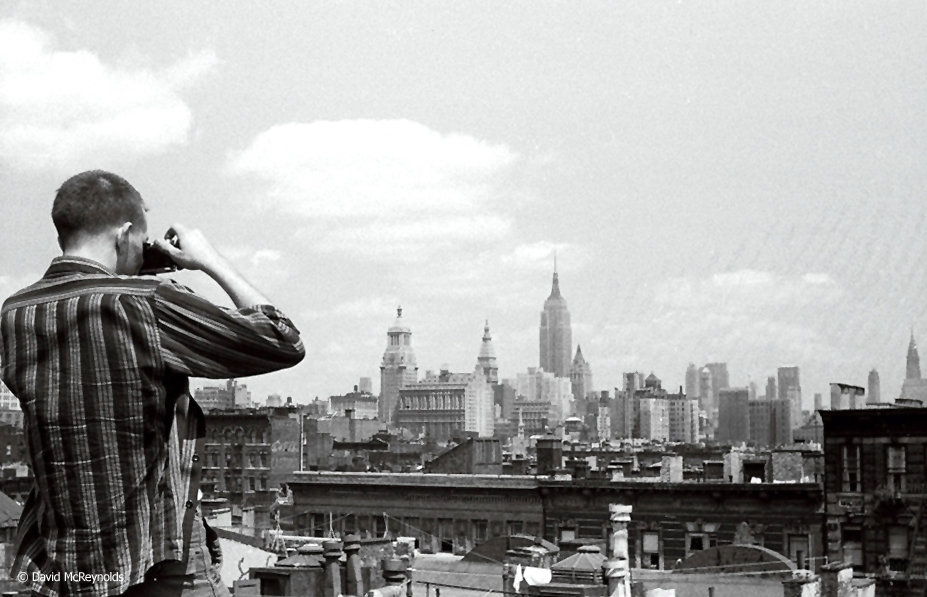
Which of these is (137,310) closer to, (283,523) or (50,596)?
(50,596)

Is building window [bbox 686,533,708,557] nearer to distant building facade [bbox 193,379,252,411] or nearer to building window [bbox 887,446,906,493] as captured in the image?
building window [bbox 887,446,906,493]

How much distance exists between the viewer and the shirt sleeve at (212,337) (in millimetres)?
2420

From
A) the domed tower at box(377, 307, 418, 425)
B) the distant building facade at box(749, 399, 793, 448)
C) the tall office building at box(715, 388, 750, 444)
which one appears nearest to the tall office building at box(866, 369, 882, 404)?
the distant building facade at box(749, 399, 793, 448)

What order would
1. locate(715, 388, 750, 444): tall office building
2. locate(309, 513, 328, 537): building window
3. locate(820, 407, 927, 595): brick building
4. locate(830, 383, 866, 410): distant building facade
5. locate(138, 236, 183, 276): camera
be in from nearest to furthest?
1. locate(138, 236, 183, 276): camera
2. locate(820, 407, 927, 595): brick building
3. locate(830, 383, 866, 410): distant building facade
4. locate(309, 513, 328, 537): building window
5. locate(715, 388, 750, 444): tall office building

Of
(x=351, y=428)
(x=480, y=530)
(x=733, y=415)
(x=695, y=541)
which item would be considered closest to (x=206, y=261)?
(x=695, y=541)

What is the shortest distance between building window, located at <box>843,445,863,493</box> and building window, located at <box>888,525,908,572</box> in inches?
51.2

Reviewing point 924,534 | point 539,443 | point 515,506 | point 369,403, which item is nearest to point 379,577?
point 924,534

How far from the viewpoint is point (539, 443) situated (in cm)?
3831

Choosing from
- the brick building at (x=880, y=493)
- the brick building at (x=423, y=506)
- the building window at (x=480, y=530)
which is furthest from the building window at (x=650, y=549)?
the building window at (x=480, y=530)

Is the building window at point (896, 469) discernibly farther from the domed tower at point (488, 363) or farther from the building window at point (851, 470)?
the domed tower at point (488, 363)

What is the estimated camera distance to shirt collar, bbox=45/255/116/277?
252 cm

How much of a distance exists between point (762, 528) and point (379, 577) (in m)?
15.6

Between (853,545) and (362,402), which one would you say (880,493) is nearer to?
(853,545)

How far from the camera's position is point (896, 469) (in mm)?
27547
